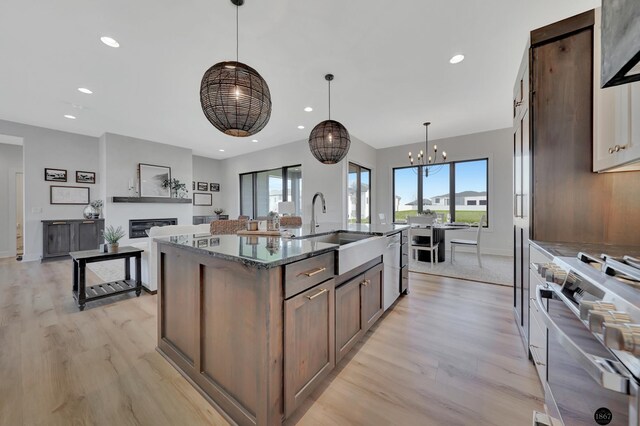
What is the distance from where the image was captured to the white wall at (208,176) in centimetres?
800

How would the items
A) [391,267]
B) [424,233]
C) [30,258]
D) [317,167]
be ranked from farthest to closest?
[317,167] < [30,258] < [424,233] < [391,267]

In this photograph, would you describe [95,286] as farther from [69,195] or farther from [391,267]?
[69,195]

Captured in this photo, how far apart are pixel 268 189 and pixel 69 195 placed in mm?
4631

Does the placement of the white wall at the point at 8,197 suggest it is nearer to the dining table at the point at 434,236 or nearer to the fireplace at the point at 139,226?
the fireplace at the point at 139,226

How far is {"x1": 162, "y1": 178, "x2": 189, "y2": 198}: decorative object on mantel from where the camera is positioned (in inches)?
256

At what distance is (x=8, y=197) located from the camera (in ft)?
18.3

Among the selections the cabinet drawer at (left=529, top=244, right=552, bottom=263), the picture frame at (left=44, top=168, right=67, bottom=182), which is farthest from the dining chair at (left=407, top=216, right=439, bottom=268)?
the picture frame at (left=44, top=168, right=67, bottom=182)

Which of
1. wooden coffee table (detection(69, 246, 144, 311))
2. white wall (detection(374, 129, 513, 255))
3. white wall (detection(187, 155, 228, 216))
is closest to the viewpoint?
wooden coffee table (detection(69, 246, 144, 311))

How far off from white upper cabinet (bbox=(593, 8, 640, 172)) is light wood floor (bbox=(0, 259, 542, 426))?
1452mm

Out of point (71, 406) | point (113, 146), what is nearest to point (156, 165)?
point (113, 146)

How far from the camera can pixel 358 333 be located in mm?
1956

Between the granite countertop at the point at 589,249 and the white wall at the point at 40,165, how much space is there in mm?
8292

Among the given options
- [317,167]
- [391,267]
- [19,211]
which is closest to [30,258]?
[19,211]

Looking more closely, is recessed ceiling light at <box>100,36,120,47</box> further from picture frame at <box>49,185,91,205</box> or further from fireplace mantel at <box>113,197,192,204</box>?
picture frame at <box>49,185,91,205</box>
